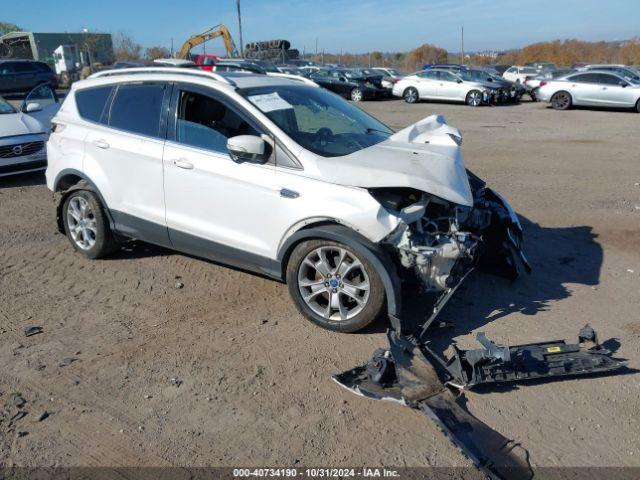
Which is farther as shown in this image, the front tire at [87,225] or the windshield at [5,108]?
the windshield at [5,108]

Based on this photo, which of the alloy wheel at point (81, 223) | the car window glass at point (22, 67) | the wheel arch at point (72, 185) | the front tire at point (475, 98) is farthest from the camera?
the car window glass at point (22, 67)

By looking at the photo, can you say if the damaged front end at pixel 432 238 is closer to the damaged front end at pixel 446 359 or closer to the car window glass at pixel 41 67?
the damaged front end at pixel 446 359

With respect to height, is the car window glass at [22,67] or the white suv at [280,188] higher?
the car window glass at [22,67]

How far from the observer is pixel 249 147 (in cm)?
424

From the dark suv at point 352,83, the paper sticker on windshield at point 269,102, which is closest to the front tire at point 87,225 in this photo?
the paper sticker on windshield at point 269,102

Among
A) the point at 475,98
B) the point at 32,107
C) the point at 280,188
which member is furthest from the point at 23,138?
the point at 475,98

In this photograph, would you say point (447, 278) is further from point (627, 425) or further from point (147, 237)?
point (147, 237)

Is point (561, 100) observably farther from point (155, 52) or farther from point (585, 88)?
point (155, 52)

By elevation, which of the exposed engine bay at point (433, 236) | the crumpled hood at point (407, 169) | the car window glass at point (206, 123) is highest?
the car window glass at point (206, 123)

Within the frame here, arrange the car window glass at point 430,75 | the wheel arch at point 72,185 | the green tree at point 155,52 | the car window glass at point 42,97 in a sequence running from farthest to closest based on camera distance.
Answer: the green tree at point 155,52 < the car window glass at point 430,75 < the car window glass at point 42,97 < the wheel arch at point 72,185

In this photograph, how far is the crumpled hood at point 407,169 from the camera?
4.07 m

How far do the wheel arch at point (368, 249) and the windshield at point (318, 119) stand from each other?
2.10 ft

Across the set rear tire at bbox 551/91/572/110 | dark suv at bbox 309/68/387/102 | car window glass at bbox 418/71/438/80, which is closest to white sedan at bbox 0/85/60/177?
dark suv at bbox 309/68/387/102

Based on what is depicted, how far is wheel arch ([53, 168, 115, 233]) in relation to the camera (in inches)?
213
